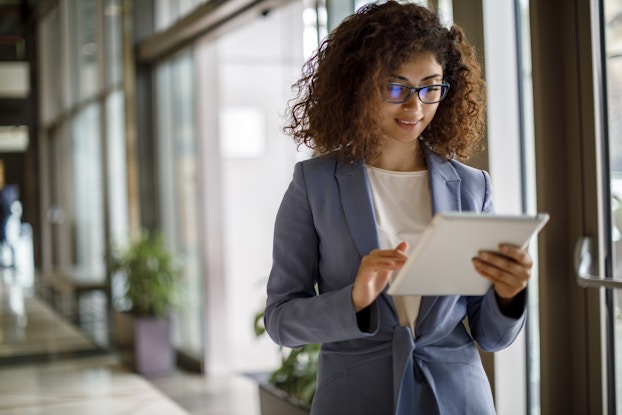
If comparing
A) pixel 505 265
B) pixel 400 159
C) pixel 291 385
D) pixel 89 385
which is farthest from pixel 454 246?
pixel 89 385

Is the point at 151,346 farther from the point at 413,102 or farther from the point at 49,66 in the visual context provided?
the point at 49,66

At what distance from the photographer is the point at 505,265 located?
56.8 inches

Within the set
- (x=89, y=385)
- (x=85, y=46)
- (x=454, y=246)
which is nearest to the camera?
(x=454, y=246)

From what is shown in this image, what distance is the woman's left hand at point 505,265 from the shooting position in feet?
4.71

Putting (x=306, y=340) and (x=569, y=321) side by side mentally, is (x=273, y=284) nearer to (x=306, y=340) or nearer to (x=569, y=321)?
(x=306, y=340)

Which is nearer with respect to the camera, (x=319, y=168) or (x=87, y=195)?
(x=319, y=168)

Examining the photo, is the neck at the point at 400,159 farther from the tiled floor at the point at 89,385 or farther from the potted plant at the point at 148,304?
the potted plant at the point at 148,304

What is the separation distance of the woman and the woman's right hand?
0.07 ft

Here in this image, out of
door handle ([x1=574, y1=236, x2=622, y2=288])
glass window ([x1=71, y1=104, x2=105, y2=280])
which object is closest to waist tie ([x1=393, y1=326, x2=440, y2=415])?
door handle ([x1=574, y1=236, x2=622, y2=288])

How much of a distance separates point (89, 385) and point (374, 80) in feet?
16.1

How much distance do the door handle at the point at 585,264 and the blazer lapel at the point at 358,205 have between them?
3.87ft

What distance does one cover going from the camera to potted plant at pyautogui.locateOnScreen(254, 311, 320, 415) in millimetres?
3812

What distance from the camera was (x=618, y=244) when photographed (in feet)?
8.46

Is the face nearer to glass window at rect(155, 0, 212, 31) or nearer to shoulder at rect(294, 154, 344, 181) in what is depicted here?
shoulder at rect(294, 154, 344, 181)
